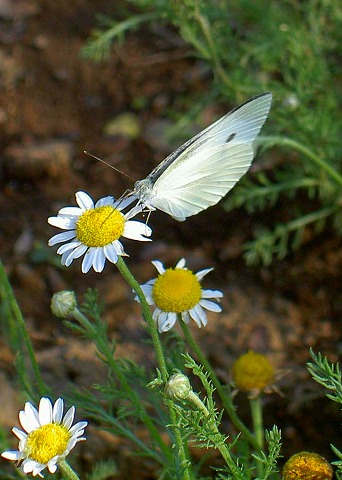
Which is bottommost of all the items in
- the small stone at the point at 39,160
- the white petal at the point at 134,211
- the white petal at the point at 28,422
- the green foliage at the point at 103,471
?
the green foliage at the point at 103,471

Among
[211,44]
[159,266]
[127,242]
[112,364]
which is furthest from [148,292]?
[127,242]

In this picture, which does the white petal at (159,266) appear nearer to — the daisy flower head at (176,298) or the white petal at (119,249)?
the daisy flower head at (176,298)

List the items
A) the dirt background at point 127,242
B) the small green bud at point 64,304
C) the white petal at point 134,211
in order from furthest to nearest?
the dirt background at point 127,242 < the small green bud at point 64,304 < the white petal at point 134,211

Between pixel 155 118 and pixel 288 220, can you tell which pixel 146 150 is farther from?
pixel 288 220

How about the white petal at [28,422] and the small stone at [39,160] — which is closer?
the white petal at [28,422]

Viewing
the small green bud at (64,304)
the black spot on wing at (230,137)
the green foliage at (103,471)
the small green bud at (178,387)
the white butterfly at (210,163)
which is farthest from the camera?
the green foliage at (103,471)

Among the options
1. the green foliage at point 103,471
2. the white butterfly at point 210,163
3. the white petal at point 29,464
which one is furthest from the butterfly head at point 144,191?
the green foliage at point 103,471

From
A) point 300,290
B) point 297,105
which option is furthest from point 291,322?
point 297,105
